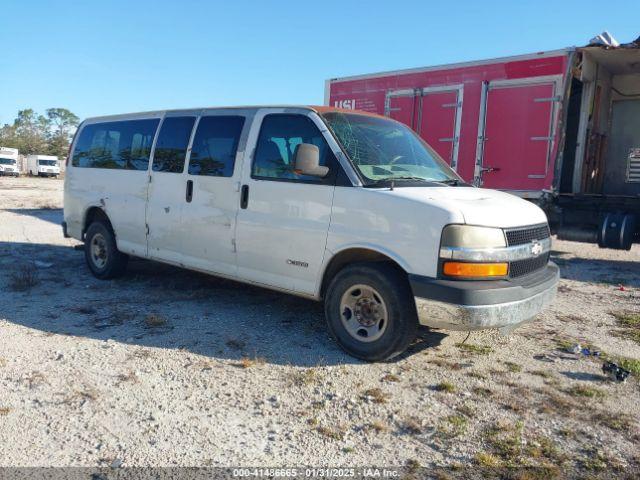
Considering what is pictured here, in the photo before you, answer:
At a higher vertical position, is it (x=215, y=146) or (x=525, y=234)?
(x=215, y=146)

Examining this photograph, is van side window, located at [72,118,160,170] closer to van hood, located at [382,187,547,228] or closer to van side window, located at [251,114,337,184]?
van side window, located at [251,114,337,184]

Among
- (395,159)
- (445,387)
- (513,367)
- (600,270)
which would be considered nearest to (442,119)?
(600,270)

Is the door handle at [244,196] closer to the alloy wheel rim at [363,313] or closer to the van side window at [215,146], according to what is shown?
the van side window at [215,146]

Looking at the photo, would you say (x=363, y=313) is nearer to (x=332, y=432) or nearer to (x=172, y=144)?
(x=332, y=432)

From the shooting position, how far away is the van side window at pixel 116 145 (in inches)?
255

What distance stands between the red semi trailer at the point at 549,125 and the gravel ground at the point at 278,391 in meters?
3.42

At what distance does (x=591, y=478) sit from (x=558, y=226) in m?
7.22

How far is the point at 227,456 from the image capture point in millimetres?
3066

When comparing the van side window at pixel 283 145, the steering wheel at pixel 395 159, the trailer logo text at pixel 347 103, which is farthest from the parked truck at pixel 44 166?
the steering wheel at pixel 395 159

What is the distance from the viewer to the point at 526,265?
441cm

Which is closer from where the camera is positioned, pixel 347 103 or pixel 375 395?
pixel 375 395

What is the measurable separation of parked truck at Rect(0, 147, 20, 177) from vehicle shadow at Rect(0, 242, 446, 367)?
1813 inches

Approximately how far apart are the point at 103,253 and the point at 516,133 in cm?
675

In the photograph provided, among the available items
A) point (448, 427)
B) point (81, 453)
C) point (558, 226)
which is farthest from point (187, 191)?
point (558, 226)
